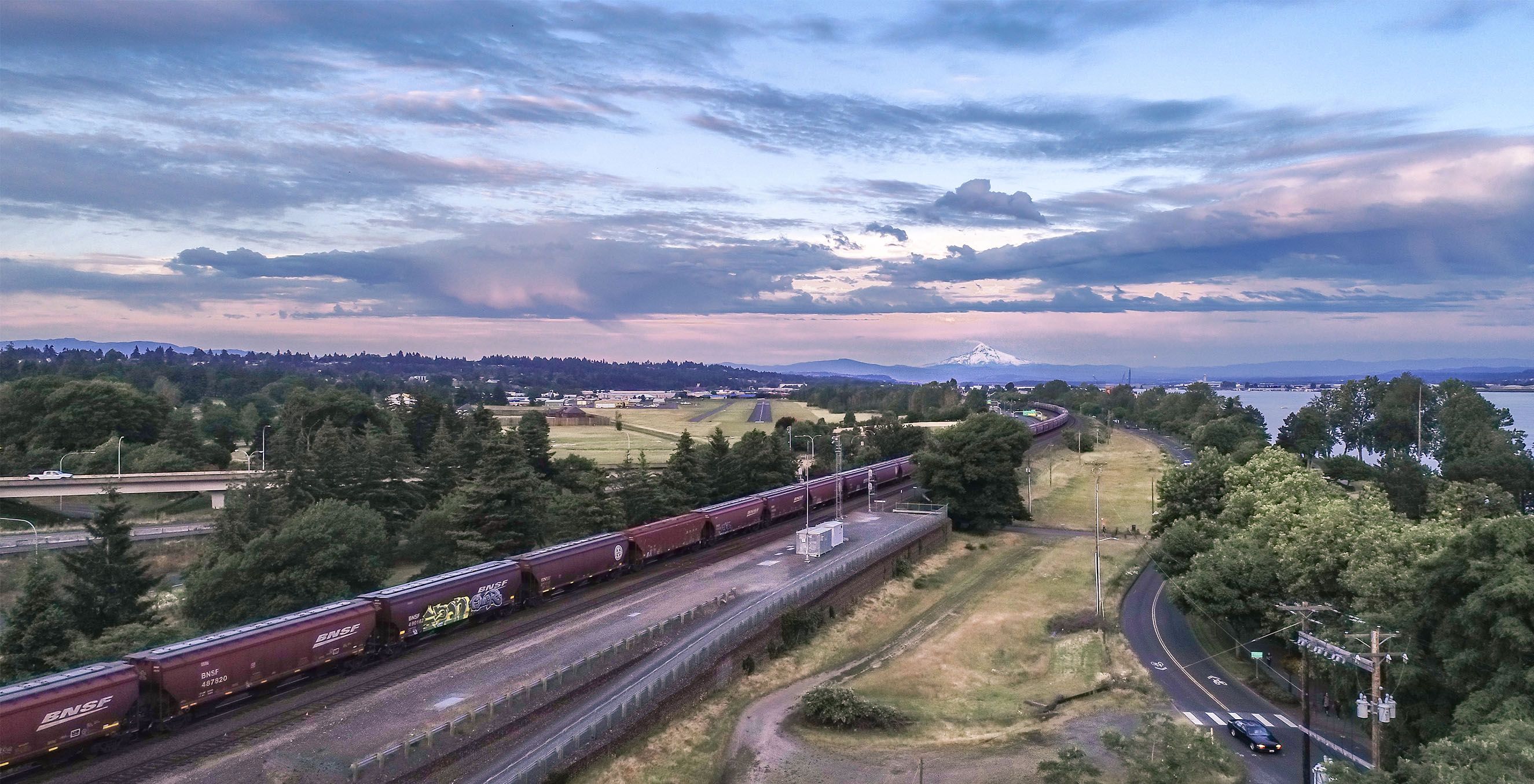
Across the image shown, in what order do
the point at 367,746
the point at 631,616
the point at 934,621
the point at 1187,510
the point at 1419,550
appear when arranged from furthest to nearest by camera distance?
1. the point at 1187,510
2. the point at 934,621
3. the point at 631,616
4. the point at 1419,550
5. the point at 367,746

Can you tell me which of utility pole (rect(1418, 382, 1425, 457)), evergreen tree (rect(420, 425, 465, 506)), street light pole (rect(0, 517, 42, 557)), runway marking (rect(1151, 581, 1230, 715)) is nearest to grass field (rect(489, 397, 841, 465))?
evergreen tree (rect(420, 425, 465, 506))

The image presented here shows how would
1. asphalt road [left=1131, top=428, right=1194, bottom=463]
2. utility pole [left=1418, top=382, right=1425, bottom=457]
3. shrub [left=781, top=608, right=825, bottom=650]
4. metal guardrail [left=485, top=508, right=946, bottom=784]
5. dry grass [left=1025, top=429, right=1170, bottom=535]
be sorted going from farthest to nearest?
asphalt road [left=1131, top=428, right=1194, bottom=463], utility pole [left=1418, top=382, right=1425, bottom=457], dry grass [left=1025, top=429, right=1170, bottom=535], shrub [left=781, top=608, right=825, bottom=650], metal guardrail [left=485, top=508, right=946, bottom=784]

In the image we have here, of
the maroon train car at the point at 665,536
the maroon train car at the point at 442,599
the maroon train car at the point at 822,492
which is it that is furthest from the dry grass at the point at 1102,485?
the maroon train car at the point at 442,599

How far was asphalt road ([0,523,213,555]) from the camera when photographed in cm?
6169

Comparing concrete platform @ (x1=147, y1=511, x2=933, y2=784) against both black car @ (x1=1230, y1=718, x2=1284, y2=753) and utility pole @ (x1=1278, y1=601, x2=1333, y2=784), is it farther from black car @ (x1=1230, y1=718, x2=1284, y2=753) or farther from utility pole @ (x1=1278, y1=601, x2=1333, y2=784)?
utility pole @ (x1=1278, y1=601, x2=1333, y2=784)

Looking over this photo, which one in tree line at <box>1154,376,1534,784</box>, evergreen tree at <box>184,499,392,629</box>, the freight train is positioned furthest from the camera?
evergreen tree at <box>184,499,392,629</box>

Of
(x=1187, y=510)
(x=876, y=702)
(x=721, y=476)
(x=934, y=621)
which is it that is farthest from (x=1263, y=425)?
(x=876, y=702)

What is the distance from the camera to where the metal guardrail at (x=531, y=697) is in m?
23.8

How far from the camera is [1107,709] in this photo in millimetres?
34531

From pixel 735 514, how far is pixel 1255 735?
33.7m

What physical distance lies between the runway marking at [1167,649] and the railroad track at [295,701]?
2695cm

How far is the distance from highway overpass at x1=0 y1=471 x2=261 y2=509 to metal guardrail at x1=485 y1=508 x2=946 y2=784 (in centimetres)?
5426

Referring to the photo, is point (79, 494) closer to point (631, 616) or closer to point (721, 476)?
point (721, 476)

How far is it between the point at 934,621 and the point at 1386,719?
2682 centimetres
